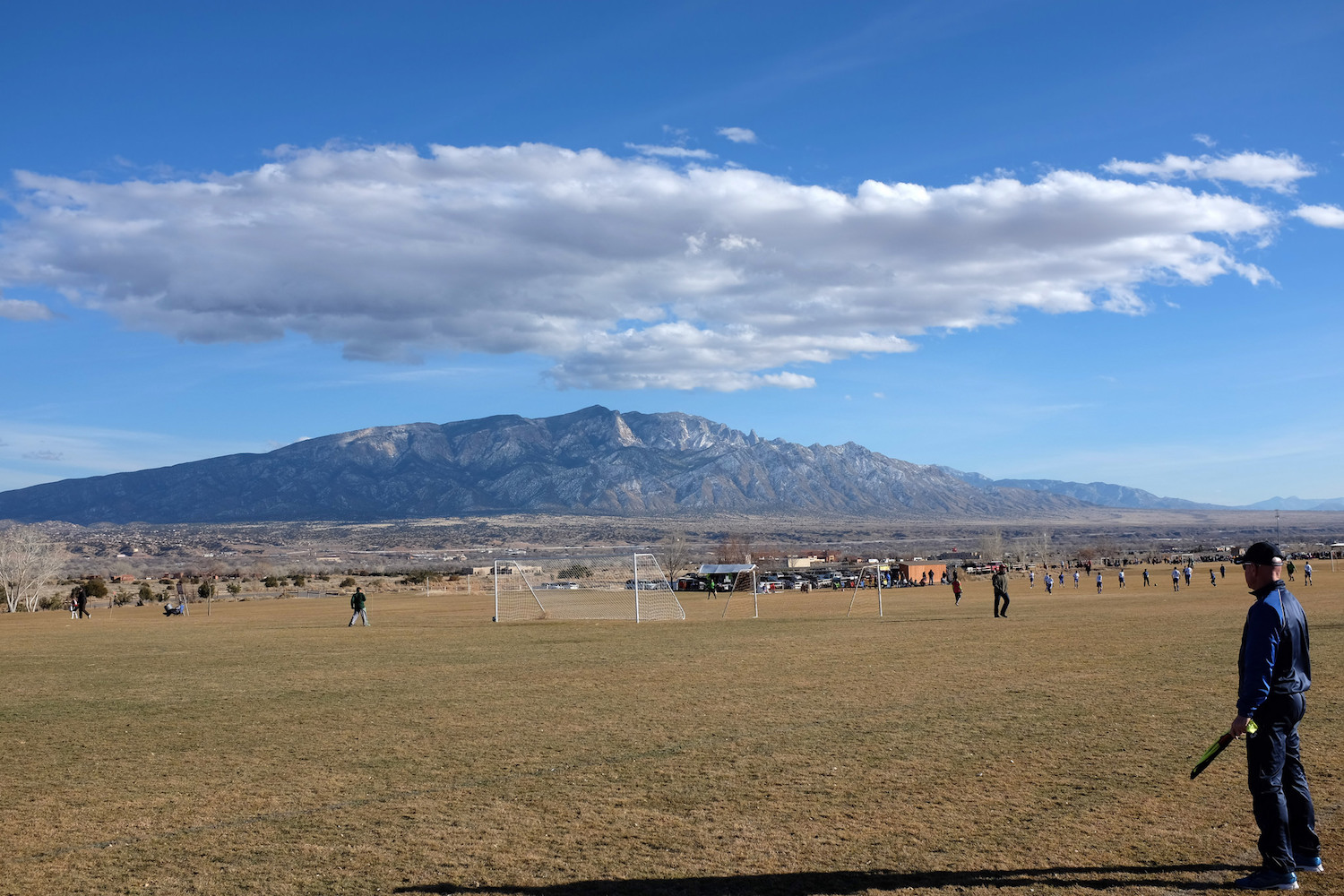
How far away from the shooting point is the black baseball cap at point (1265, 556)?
6415 mm

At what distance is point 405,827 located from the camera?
26.4 feet

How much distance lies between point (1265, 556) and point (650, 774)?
561 centimetres

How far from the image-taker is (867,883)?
651 cm

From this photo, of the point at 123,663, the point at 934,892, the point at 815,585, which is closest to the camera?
the point at 934,892

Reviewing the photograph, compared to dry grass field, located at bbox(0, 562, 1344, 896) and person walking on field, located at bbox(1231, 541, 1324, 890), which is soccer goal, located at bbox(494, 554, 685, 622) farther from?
person walking on field, located at bbox(1231, 541, 1324, 890)

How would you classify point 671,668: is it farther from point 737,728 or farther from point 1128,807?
point 1128,807

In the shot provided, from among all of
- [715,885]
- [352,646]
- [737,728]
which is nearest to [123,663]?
[352,646]

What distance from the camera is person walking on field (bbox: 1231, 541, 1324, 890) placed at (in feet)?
20.5

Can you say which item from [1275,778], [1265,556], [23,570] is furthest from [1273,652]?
[23,570]

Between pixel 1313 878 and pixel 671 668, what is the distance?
13.5 meters

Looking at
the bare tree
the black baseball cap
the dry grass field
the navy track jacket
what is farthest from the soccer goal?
the bare tree

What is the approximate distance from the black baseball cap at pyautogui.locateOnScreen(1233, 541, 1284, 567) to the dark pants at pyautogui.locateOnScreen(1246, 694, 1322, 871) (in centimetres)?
81

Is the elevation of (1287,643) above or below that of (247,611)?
above

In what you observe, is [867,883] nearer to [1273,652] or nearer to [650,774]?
[1273,652]
